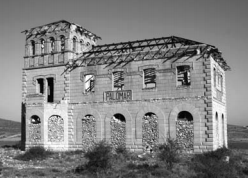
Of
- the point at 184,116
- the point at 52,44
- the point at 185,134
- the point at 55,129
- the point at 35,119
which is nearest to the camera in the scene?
the point at 185,134

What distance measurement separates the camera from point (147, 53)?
911 inches

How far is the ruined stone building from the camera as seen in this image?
848 inches

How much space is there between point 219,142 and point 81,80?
11.2 meters

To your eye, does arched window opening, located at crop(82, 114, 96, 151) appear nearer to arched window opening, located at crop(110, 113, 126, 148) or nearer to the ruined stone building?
the ruined stone building

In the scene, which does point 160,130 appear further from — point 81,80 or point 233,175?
point 233,175

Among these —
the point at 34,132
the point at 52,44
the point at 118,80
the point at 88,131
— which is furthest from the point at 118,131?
the point at 52,44

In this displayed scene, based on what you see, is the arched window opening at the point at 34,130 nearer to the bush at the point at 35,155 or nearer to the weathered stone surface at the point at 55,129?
the weathered stone surface at the point at 55,129

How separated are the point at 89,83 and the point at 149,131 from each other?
22.2 feet

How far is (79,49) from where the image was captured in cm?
2673

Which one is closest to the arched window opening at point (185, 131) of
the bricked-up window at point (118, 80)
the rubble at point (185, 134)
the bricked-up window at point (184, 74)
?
the rubble at point (185, 134)

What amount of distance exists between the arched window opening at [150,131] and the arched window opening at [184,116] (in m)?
1.63

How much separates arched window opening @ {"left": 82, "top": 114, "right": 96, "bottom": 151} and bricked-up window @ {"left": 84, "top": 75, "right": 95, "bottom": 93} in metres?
2.33

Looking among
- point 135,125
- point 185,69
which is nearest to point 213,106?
point 185,69

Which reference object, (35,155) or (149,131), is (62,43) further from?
(149,131)
